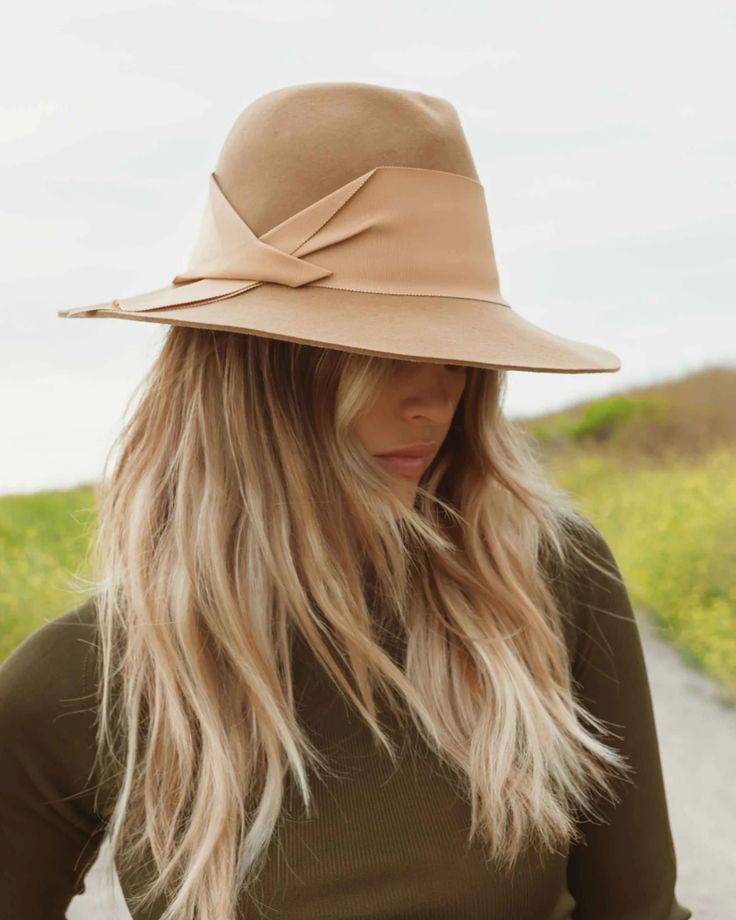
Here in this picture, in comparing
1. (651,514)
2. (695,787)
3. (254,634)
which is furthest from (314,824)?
(651,514)

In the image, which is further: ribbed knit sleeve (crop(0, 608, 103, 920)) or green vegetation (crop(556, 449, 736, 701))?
green vegetation (crop(556, 449, 736, 701))

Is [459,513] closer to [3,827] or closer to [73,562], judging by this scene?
[3,827]

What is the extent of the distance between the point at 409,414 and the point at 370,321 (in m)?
0.16

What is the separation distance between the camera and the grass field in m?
4.60

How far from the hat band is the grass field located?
206 cm

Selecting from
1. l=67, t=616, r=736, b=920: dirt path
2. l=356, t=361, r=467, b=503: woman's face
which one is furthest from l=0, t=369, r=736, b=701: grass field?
l=356, t=361, r=467, b=503: woman's face

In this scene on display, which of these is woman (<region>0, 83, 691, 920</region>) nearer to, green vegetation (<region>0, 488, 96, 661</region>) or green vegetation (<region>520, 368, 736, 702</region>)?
green vegetation (<region>0, 488, 96, 661</region>)

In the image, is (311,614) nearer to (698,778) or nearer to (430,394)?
(430,394)

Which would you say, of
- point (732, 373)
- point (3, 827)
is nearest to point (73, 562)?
point (3, 827)

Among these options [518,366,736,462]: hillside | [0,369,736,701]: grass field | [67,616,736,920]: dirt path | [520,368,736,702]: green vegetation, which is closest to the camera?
[67,616,736,920]: dirt path

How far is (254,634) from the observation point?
1291mm

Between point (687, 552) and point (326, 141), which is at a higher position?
point (326, 141)

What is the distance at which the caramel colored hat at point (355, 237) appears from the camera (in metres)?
1.16

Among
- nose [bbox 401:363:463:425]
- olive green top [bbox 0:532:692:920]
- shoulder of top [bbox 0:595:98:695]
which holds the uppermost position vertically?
nose [bbox 401:363:463:425]
